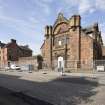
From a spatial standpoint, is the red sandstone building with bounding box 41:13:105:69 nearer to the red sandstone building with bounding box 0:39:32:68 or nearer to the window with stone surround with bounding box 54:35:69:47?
the window with stone surround with bounding box 54:35:69:47

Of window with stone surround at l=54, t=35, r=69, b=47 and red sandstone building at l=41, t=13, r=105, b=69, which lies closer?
red sandstone building at l=41, t=13, r=105, b=69

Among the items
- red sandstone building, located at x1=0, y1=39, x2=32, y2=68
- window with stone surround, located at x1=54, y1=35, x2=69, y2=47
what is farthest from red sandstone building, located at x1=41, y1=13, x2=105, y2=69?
red sandstone building, located at x1=0, y1=39, x2=32, y2=68

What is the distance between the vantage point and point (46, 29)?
5978 centimetres

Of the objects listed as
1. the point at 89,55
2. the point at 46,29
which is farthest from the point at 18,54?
the point at 89,55

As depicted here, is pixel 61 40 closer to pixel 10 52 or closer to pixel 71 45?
pixel 71 45

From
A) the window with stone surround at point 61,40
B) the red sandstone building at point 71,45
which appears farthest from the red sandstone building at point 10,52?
the window with stone surround at point 61,40

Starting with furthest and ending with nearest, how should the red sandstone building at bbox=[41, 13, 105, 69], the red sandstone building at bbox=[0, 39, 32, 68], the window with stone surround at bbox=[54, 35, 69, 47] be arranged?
1. the red sandstone building at bbox=[0, 39, 32, 68]
2. the window with stone surround at bbox=[54, 35, 69, 47]
3. the red sandstone building at bbox=[41, 13, 105, 69]

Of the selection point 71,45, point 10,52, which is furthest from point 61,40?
point 10,52

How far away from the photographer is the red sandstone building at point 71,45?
4931 cm

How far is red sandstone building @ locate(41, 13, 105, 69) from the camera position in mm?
49312

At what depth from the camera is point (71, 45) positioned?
52438mm

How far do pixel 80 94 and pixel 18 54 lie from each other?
73878 mm

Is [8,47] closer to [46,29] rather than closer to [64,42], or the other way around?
[46,29]

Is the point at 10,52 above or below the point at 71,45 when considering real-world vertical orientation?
above
